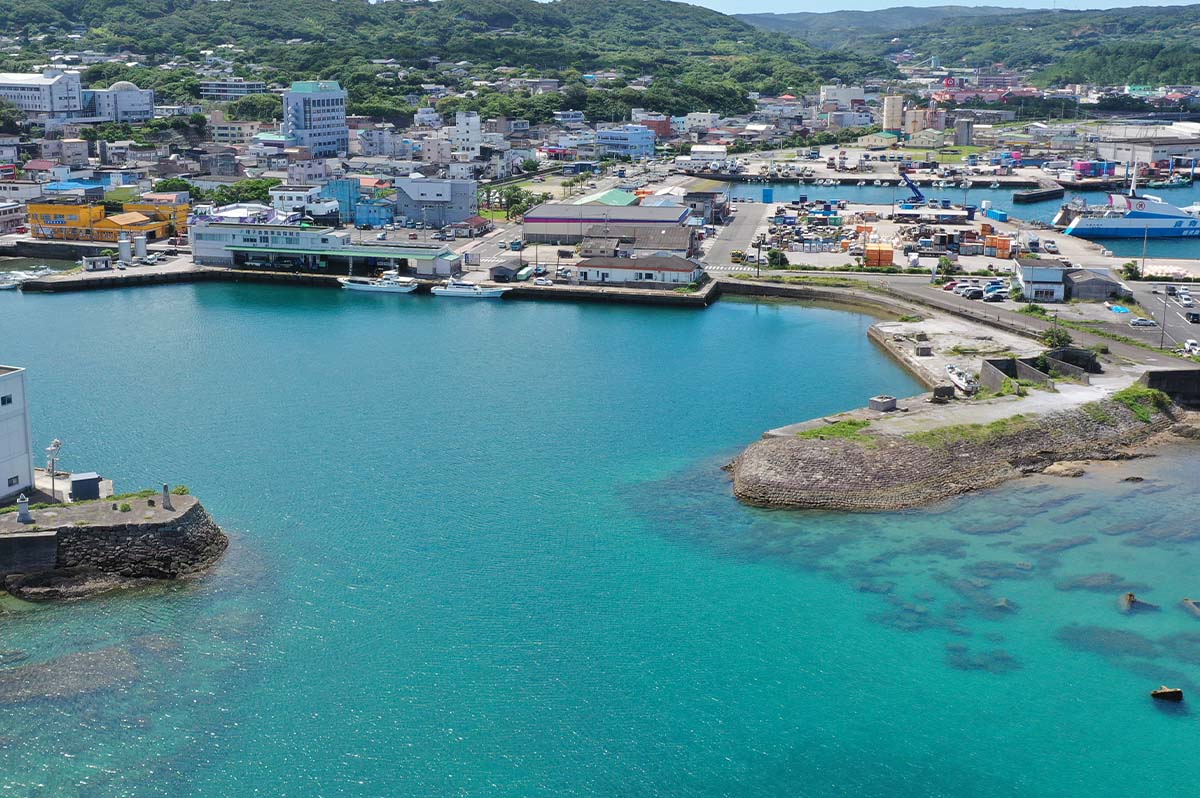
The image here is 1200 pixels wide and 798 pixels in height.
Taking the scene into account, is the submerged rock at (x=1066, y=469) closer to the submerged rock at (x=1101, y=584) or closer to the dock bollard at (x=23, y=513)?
the submerged rock at (x=1101, y=584)

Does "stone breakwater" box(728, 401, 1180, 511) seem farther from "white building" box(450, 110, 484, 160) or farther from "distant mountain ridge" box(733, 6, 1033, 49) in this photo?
"distant mountain ridge" box(733, 6, 1033, 49)

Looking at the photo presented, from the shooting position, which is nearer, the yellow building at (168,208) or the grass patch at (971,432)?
the grass patch at (971,432)

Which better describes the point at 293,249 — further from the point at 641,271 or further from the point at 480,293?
the point at 641,271

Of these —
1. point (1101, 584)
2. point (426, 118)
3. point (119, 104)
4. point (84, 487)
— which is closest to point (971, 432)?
point (1101, 584)

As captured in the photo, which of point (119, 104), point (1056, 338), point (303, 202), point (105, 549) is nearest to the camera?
point (105, 549)

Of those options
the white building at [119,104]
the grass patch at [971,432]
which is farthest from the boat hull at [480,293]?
the white building at [119,104]
